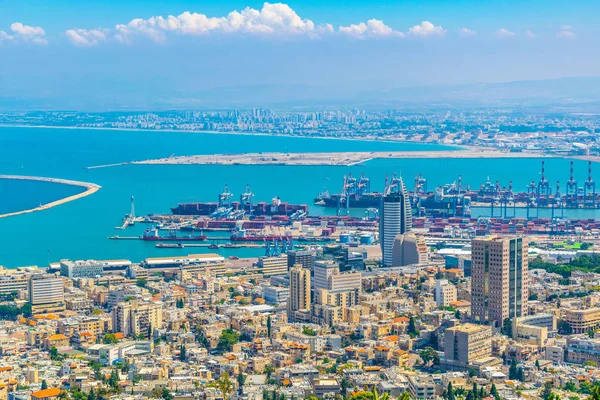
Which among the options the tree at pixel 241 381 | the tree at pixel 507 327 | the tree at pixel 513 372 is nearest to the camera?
the tree at pixel 241 381

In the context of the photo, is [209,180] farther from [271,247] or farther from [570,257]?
[570,257]

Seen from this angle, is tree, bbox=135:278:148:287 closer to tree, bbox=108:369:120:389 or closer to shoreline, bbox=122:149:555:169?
tree, bbox=108:369:120:389

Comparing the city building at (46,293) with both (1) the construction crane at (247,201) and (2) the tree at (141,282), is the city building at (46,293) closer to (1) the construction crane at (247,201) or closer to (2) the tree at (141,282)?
(2) the tree at (141,282)

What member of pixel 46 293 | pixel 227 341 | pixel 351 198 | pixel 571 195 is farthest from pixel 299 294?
pixel 571 195

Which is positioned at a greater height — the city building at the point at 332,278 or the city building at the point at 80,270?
the city building at the point at 332,278

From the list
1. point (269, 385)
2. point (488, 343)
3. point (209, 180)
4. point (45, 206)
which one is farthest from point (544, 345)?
point (209, 180)

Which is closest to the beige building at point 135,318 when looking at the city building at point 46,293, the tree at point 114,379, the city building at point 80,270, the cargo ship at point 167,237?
the city building at point 46,293
